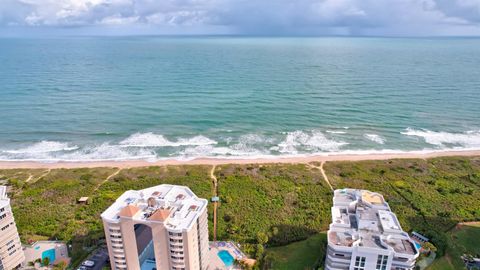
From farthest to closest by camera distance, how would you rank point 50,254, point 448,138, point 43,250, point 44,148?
point 448,138 → point 44,148 → point 43,250 → point 50,254

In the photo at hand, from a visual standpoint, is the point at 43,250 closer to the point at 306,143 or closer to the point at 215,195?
the point at 215,195

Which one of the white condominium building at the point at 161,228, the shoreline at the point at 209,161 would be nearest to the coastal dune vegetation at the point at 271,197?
the shoreline at the point at 209,161

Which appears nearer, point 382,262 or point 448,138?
point 382,262

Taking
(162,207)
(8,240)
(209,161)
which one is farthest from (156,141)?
(162,207)

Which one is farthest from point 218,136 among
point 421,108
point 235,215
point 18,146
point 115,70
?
point 115,70

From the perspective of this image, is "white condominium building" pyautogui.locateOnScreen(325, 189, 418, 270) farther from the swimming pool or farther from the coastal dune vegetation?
the swimming pool

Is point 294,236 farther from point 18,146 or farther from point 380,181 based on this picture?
point 18,146

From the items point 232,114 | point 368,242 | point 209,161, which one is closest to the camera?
point 368,242
